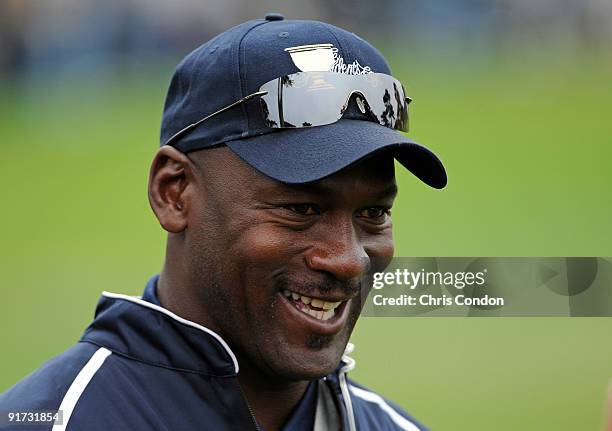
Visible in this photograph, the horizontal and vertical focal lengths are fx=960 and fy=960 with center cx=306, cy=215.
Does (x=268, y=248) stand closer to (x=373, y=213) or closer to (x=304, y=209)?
(x=304, y=209)

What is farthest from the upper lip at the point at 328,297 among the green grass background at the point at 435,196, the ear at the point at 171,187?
the green grass background at the point at 435,196

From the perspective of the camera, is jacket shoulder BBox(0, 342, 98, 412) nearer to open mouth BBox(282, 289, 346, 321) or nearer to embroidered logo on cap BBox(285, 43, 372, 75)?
open mouth BBox(282, 289, 346, 321)

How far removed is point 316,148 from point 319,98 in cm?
10

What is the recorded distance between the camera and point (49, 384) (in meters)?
1.55

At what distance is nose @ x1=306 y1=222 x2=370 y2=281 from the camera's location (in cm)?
157

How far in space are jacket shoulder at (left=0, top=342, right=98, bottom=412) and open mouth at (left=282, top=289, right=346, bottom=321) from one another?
1.13 ft

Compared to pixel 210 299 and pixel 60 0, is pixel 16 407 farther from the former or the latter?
pixel 60 0

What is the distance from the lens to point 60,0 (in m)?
3.73

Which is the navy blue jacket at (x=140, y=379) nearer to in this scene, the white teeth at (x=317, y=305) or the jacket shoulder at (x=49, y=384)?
the jacket shoulder at (x=49, y=384)

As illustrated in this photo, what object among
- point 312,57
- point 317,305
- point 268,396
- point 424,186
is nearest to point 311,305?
point 317,305

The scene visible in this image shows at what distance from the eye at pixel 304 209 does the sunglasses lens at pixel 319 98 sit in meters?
0.14

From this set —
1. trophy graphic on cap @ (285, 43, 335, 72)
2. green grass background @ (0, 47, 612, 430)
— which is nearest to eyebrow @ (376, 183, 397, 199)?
trophy graphic on cap @ (285, 43, 335, 72)

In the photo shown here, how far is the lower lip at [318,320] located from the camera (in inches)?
62.9

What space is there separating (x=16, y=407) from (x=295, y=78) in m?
0.71
